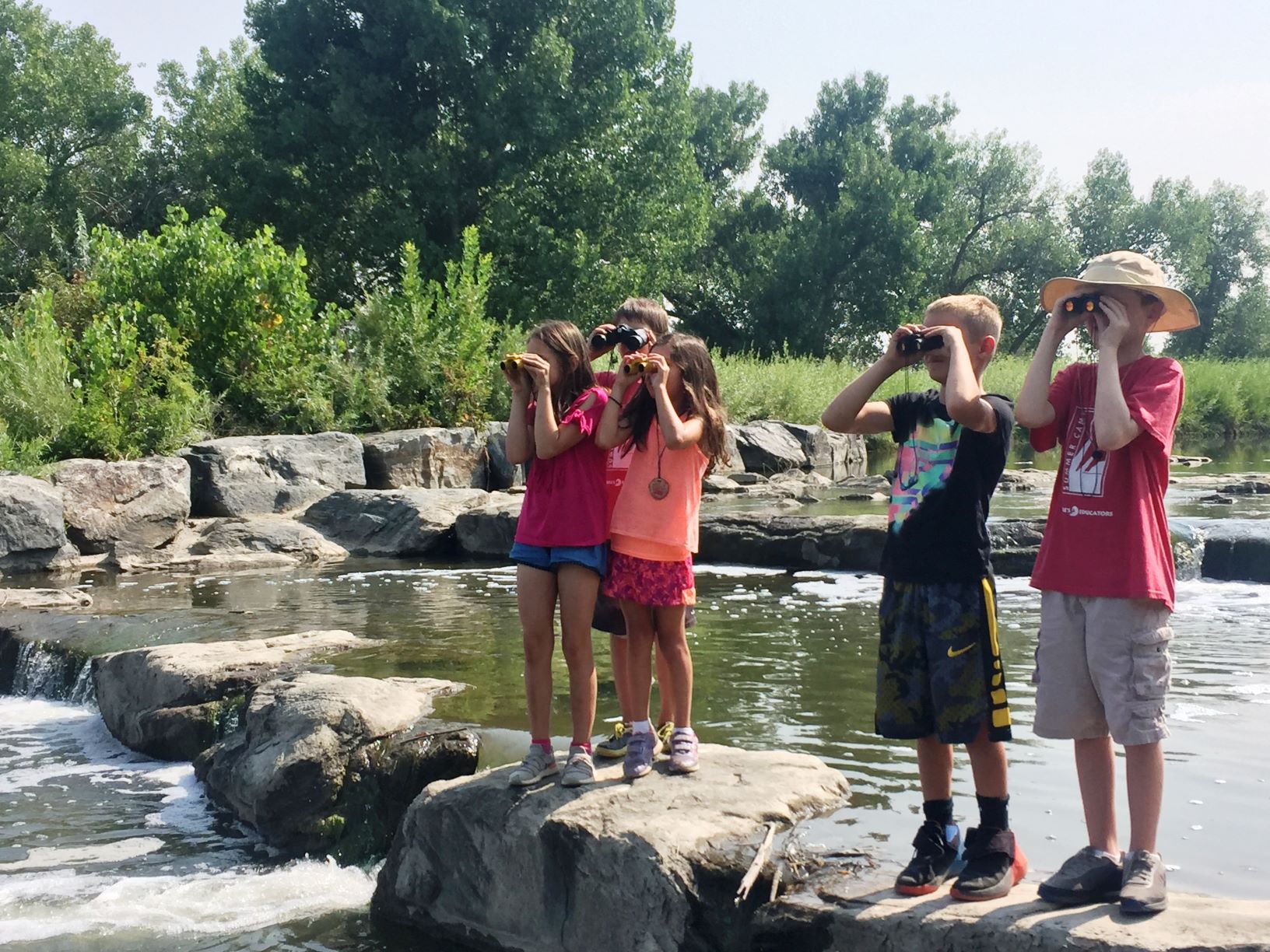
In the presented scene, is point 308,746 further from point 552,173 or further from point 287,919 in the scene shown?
point 552,173

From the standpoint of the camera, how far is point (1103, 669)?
306 cm

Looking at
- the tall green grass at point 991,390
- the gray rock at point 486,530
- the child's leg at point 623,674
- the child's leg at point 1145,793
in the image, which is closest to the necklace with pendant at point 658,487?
the child's leg at point 623,674

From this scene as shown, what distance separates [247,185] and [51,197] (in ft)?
36.6

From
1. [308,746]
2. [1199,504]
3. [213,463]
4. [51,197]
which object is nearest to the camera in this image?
[308,746]

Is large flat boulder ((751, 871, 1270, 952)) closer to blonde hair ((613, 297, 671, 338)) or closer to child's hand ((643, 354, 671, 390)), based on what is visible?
child's hand ((643, 354, 671, 390))

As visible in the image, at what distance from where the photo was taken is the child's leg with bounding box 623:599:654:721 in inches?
163

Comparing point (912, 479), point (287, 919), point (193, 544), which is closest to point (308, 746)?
point (287, 919)

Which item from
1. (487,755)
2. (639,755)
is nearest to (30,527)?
(487,755)

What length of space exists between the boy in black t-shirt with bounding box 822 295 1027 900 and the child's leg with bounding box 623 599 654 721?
3.19 ft

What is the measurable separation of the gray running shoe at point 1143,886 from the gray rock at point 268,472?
11522 mm

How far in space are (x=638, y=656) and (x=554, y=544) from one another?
47 centimetres

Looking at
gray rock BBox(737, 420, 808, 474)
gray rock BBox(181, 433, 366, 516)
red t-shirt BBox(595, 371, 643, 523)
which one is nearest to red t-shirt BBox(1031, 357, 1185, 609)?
red t-shirt BBox(595, 371, 643, 523)

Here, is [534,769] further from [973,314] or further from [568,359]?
[973,314]

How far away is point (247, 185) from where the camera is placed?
27391 mm
